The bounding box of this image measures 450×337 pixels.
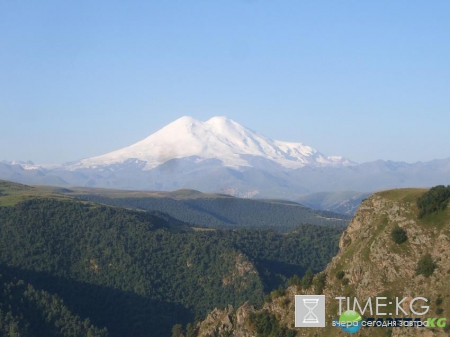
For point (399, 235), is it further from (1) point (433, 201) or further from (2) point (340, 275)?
(2) point (340, 275)

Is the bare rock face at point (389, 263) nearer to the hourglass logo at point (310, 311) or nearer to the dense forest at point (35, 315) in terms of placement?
the hourglass logo at point (310, 311)

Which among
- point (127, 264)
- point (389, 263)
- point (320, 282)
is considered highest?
point (389, 263)

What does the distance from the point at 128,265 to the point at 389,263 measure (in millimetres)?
92271

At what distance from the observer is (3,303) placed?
9850 centimetres

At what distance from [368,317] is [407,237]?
8030 millimetres

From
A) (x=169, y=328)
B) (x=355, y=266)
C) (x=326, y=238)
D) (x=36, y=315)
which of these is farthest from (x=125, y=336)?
(x=326, y=238)

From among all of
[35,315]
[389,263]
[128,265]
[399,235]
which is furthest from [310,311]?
[128,265]

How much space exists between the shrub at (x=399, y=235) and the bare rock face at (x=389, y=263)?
0.33 metres

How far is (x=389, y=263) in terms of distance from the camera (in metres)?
54.7

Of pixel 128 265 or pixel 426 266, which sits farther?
pixel 128 265

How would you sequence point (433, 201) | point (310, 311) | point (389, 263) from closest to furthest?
1. point (389, 263)
2. point (433, 201)
3. point (310, 311)

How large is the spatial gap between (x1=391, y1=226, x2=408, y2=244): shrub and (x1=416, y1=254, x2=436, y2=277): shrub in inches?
118

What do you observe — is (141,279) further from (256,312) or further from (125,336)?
(256,312)

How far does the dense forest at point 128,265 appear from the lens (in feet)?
383
